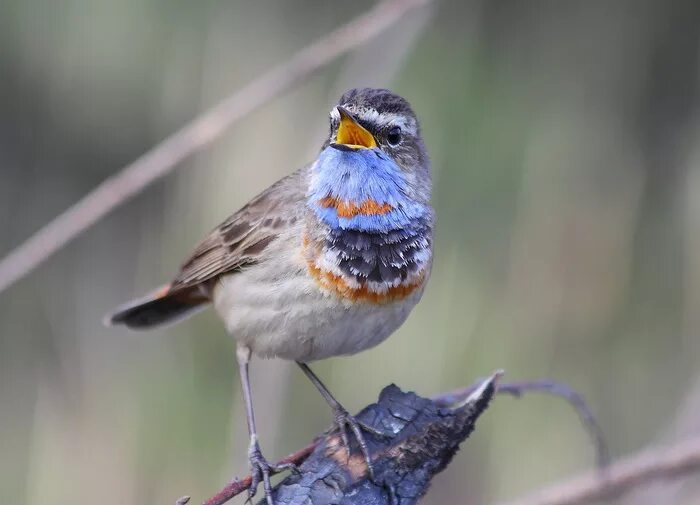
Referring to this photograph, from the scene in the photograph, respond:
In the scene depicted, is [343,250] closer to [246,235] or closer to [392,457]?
[246,235]

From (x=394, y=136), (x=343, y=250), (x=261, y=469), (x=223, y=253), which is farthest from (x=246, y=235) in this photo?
(x=261, y=469)

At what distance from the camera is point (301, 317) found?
297 centimetres

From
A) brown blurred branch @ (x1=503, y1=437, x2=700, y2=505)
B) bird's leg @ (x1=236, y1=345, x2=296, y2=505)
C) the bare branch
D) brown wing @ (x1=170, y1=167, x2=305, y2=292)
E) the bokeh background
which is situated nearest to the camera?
the bare branch

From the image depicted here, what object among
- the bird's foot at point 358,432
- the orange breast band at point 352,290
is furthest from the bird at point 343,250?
the bird's foot at point 358,432

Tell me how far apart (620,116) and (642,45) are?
15.3 inches

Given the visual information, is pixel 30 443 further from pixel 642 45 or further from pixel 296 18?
pixel 642 45

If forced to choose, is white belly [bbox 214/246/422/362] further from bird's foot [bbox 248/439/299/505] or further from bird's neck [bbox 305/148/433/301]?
bird's foot [bbox 248/439/299/505]

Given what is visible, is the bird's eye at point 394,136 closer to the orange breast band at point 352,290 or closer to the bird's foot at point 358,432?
the orange breast band at point 352,290

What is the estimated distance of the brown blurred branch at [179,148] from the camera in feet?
9.10

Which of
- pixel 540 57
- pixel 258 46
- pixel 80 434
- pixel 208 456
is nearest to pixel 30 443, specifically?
pixel 80 434

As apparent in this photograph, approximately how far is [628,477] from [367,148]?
1.13 m

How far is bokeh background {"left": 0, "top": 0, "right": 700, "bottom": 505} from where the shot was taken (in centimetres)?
434

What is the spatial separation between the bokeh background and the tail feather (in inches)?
26.4

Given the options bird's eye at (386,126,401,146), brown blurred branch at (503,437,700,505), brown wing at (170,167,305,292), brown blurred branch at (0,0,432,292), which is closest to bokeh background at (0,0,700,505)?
brown wing at (170,167,305,292)
